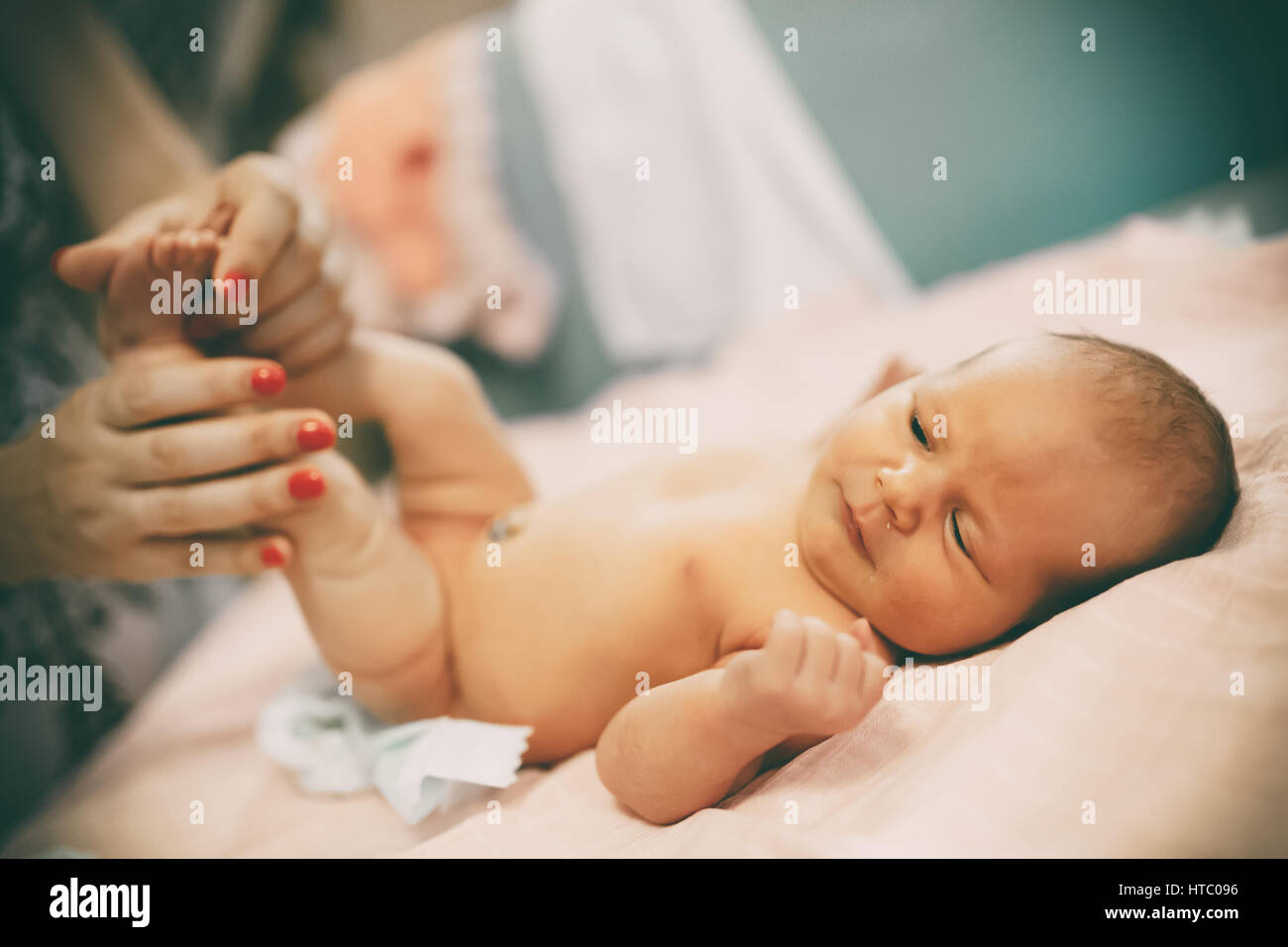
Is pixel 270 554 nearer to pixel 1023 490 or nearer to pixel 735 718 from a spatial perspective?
pixel 735 718

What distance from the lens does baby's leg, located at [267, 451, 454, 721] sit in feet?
2.54

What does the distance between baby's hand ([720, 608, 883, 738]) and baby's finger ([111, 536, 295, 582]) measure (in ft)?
1.49

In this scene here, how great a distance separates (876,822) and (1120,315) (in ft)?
2.77

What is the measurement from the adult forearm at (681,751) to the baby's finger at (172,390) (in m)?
0.46

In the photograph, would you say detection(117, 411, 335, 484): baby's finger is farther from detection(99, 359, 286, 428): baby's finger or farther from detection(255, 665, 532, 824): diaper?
detection(255, 665, 532, 824): diaper

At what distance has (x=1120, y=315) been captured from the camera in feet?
3.45

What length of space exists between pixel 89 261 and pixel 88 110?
623 mm

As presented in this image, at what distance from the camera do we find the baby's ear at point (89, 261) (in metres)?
0.69

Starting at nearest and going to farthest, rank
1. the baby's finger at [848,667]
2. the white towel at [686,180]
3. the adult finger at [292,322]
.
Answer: the baby's finger at [848,667], the adult finger at [292,322], the white towel at [686,180]

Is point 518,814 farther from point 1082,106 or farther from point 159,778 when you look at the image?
point 1082,106
